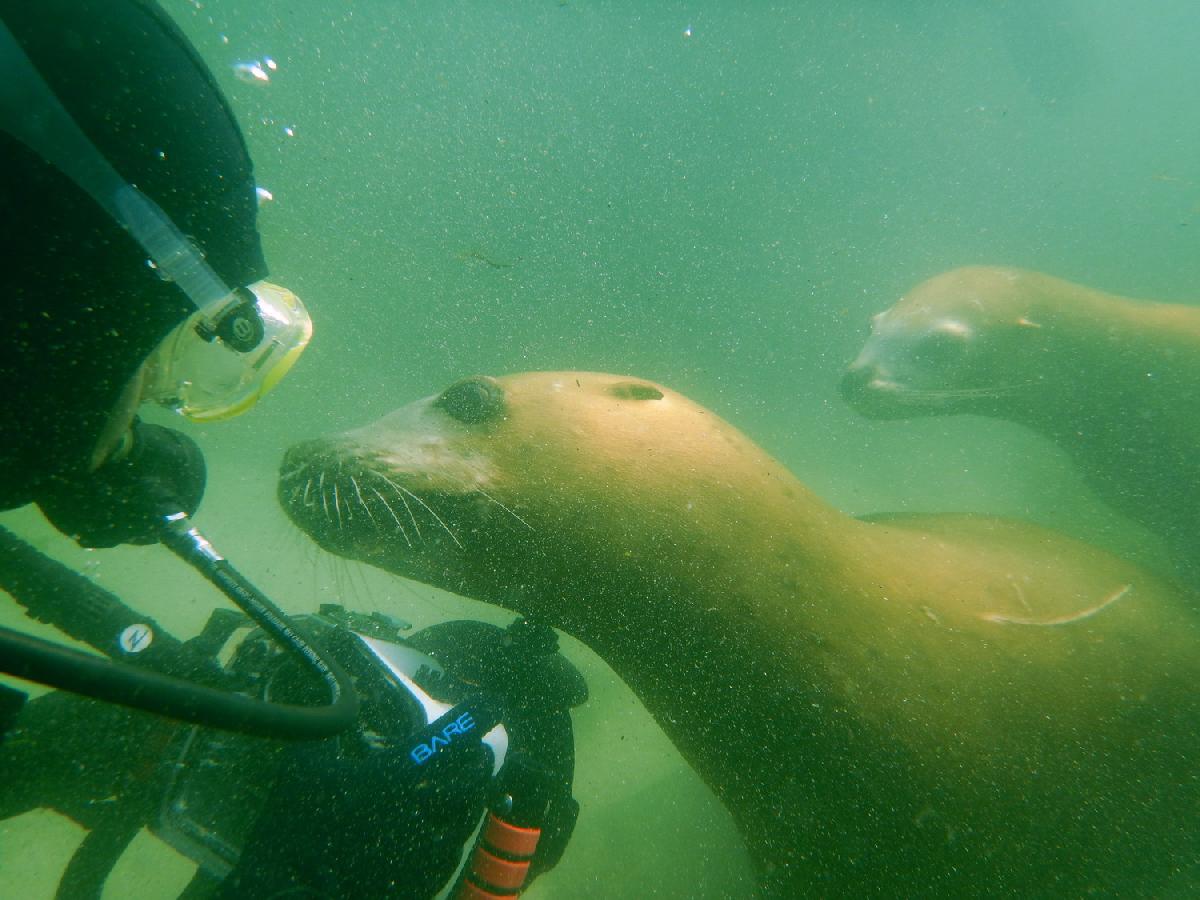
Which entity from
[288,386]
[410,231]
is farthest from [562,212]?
[288,386]

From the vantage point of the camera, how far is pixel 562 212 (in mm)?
20984

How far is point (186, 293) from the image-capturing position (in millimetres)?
1290

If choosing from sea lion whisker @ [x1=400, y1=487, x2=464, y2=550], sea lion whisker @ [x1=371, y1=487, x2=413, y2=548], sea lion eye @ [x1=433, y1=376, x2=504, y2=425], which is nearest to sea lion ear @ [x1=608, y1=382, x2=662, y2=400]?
sea lion eye @ [x1=433, y1=376, x2=504, y2=425]

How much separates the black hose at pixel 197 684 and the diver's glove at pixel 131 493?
85 mm

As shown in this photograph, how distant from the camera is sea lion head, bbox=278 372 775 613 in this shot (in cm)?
221

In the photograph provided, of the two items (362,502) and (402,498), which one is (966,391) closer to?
(402,498)

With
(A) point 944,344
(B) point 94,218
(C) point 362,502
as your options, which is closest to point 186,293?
(B) point 94,218

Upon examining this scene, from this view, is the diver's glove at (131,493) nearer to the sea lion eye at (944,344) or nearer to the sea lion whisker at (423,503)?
the sea lion whisker at (423,503)

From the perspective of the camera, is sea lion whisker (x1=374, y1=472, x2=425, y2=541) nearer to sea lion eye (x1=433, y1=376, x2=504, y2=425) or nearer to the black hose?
sea lion eye (x1=433, y1=376, x2=504, y2=425)

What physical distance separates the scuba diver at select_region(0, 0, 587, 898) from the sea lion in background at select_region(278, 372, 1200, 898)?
0.46 meters

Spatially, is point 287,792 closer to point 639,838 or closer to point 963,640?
point 963,640

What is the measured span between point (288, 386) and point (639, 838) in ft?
54.8

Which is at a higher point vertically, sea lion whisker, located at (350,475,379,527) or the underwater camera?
sea lion whisker, located at (350,475,379,527)

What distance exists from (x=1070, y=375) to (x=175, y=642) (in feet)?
21.3
